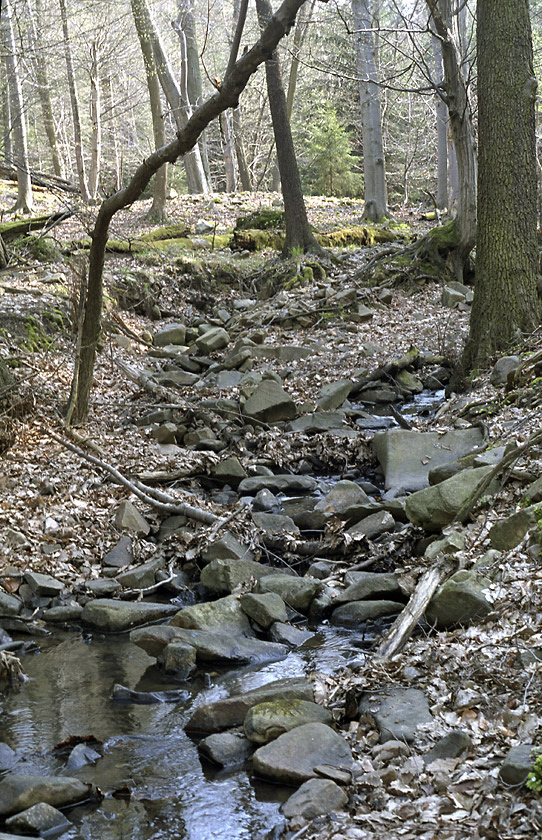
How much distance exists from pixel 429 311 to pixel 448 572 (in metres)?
9.53

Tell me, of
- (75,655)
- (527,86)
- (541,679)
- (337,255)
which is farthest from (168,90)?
(541,679)

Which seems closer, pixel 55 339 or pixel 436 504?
pixel 436 504

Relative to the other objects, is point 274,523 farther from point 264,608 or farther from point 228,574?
point 264,608

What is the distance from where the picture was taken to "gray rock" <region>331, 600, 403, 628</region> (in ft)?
18.8

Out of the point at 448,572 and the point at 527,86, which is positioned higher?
the point at 527,86

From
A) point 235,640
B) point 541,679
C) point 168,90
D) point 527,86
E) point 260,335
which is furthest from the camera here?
point 168,90

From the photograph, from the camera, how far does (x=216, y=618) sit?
18.9ft

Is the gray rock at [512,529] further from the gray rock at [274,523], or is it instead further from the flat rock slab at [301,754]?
the gray rock at [274,523]

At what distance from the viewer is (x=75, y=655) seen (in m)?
5.68

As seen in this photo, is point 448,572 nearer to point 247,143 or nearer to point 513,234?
point 513,234

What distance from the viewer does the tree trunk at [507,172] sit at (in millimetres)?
9453

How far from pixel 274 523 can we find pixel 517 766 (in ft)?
14.8

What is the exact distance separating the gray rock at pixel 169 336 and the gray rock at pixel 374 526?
8113mm

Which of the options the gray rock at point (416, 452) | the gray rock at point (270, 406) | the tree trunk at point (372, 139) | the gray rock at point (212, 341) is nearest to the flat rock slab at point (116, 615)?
the gray rock at point (416, 452)
